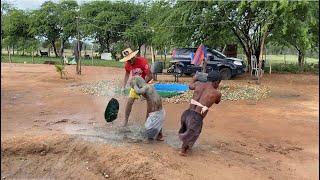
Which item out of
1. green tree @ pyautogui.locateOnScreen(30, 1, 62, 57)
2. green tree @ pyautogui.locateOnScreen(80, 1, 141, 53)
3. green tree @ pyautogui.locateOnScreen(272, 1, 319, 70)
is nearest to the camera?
green tree @ pyautogui.locateOnScreen(272, 1, 319, 70)

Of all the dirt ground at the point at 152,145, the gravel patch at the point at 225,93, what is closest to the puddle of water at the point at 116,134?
the dirt ground at the point at 152,145

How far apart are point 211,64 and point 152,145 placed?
13.4m

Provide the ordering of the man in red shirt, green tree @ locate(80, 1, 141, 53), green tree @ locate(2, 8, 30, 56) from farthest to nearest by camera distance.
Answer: green tree @ locate(2, 8, 30, 56) < green tree @ locate(80, 1, 141, 53) < the man in red shirt

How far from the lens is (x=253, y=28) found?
22.8 metres

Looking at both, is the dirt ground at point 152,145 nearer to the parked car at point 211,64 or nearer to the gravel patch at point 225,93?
the gravel patch at point 225,93

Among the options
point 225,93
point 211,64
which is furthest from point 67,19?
point 225,93

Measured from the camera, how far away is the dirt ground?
16.8 feet

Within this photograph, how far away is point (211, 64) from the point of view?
63.6ft

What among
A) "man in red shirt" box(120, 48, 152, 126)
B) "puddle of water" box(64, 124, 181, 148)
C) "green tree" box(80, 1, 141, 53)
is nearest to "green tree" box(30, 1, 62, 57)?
"green tree" box(80, 1, 141, 53)

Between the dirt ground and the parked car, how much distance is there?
26.9 feet

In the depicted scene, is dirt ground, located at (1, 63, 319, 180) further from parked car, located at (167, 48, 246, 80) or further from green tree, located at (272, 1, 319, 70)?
parked car, located at (167, 48, 246, 80)

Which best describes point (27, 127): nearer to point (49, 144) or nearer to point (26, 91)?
point (49, 144)

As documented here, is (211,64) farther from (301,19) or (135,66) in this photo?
(135,66)

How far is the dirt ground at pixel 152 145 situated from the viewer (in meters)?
5.13
